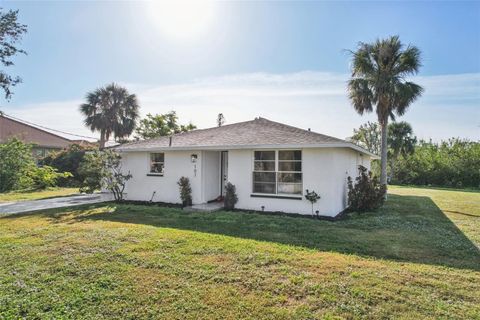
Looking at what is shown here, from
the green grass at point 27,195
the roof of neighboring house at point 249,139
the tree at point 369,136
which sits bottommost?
the green grass at point 27,195

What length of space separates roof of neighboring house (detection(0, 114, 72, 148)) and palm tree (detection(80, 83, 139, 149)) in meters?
8.02

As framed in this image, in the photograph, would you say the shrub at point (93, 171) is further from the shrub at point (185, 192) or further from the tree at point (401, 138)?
the tree at point (401, 138)

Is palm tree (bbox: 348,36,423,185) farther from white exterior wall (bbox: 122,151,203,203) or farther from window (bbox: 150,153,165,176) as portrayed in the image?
window (bbox: 150,153,165,176)

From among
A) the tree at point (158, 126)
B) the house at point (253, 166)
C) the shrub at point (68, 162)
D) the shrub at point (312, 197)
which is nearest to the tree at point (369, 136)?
the tree at point (158, 126)

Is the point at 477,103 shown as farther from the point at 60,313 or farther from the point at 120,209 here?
the point at 60,313

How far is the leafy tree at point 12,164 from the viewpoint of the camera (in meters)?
18.6

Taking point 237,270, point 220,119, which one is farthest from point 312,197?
point 220,119

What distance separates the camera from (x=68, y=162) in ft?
75.2

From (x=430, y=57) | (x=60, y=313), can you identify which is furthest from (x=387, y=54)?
(x=60, y=313)

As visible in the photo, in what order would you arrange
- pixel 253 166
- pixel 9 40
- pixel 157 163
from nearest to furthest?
pixel 9 40 < pixel 253 166 < pixel 157 163

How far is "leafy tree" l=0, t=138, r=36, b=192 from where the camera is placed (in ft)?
60.9

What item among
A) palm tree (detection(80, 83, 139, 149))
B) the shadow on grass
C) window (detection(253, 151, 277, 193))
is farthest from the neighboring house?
window (detection(253, 151, 277, 193))

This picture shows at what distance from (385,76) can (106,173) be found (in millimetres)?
14009

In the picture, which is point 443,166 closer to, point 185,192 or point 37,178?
point 185,192
